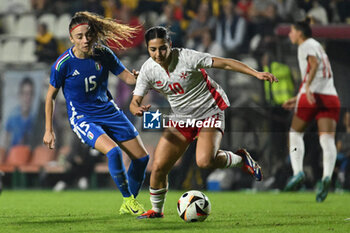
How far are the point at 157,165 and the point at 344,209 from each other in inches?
103

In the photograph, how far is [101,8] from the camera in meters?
14.4

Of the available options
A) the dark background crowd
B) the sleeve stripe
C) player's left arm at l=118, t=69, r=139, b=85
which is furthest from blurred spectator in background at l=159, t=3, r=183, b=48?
the sleeve stripe

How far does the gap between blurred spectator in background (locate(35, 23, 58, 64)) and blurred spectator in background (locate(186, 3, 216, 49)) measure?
2.80 m

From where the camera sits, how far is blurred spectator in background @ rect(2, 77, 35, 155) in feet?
41.8

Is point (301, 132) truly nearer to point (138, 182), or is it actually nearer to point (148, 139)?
point (138, 182)

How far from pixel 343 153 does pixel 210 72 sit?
264 centimetres

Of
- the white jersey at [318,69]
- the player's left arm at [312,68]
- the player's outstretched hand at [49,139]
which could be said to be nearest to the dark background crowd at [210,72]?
the white jersey at [318,69]

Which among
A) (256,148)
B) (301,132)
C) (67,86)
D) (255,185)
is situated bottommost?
(255,185)

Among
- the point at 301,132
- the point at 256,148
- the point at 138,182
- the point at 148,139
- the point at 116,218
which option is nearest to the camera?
the point at 116,218

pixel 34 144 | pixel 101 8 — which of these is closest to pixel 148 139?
pixel 34 144

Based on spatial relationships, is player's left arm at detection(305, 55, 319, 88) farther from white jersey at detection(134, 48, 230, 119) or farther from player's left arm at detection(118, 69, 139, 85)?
player's left arm at detection(118, 69, 139, 85)

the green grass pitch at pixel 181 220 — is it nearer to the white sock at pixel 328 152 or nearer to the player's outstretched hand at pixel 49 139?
the white sock at pixel 328 152

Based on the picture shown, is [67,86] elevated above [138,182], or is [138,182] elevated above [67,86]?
[67,86]

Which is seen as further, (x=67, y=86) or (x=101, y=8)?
(x=101, y=8)
